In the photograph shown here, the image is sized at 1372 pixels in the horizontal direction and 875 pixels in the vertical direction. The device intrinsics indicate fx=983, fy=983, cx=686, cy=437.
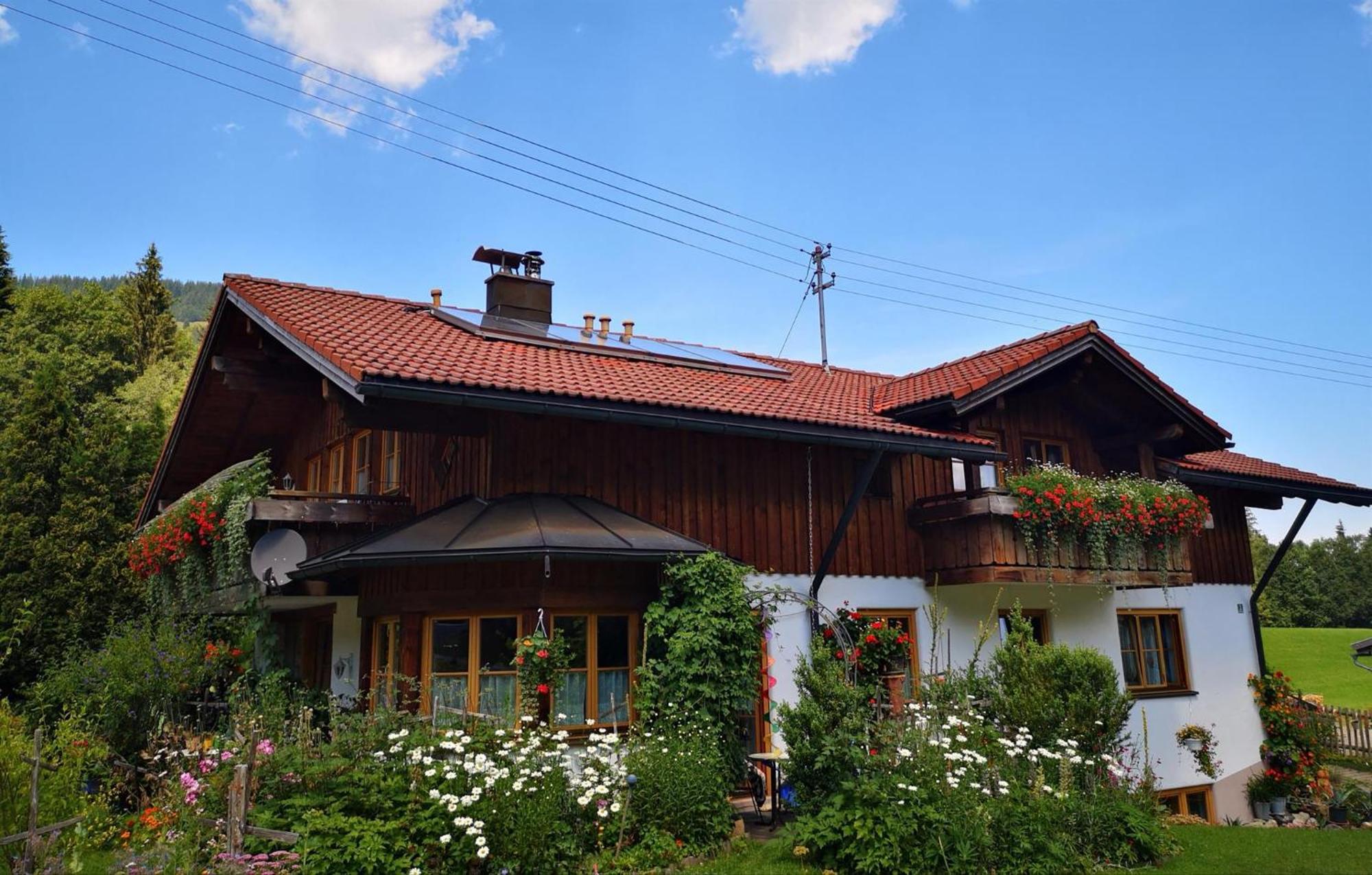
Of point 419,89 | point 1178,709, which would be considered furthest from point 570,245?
point 1178,709

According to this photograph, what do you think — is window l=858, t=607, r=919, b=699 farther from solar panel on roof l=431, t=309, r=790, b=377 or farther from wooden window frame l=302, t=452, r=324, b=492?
wooden window frame l=302, t=452, r=324, b=492

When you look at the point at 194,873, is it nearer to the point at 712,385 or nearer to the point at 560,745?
the point at 560,745

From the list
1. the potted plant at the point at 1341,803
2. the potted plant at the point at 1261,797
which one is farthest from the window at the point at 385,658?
the potted plant at the point at 1341,803

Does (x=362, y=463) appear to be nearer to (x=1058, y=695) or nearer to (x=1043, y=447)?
(x=1058, y=695)

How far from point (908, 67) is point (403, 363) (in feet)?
24.8

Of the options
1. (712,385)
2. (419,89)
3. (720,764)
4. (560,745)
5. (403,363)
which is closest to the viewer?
(560,745)

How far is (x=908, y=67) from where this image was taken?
41.3 ft

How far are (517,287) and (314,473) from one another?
14.2ft

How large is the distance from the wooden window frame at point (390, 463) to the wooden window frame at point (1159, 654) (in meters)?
10.4

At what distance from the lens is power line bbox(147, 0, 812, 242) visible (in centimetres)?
1174

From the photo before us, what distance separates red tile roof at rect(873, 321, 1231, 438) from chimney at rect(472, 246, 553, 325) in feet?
16.8

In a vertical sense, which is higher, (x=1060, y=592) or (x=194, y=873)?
(x=1060, y=592)

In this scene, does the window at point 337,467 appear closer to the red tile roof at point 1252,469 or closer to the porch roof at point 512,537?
the porch roof at point 512,537

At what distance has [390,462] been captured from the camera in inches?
481
